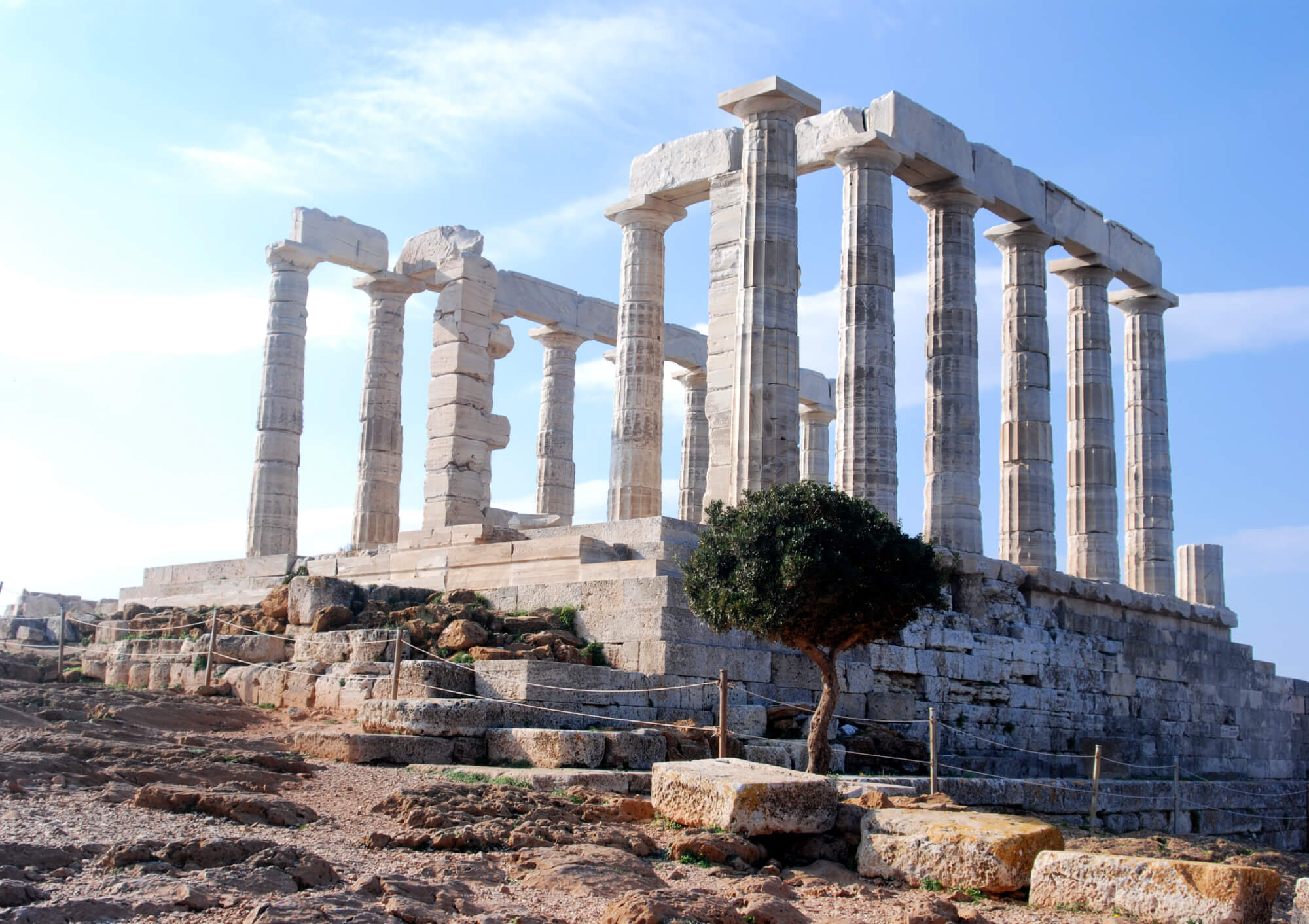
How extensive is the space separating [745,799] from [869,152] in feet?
53.5

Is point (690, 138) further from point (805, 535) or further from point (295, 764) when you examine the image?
point (295, 764)

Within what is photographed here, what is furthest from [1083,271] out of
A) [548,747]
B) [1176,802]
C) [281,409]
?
[548,747]

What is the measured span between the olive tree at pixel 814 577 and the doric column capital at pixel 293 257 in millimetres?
16037

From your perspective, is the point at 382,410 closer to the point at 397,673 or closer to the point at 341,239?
the point at 341,239

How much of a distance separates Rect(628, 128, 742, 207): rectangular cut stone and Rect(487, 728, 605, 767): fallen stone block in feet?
46.6

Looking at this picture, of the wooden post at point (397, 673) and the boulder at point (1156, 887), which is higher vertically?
the wooden post at point (397, 673)

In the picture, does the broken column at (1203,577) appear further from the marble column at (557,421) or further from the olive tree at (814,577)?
the olive tree at (814,577)

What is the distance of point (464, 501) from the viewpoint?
2555 cm

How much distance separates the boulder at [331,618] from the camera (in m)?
17.7

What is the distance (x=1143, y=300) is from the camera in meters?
31.4

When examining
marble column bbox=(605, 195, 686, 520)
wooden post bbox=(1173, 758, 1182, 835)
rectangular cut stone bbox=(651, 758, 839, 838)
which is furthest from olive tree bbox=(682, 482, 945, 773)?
marble column bbox=(605, 195, 686, 520)

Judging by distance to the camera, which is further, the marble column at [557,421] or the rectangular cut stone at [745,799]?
the marble column at [557,421]

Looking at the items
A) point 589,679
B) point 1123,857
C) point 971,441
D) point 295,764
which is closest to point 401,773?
point 295,764

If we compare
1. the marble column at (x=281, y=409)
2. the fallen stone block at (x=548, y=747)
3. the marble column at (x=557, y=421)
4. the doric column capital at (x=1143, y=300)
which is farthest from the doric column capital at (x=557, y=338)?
the fallen stone block at (x=548, y=747)
